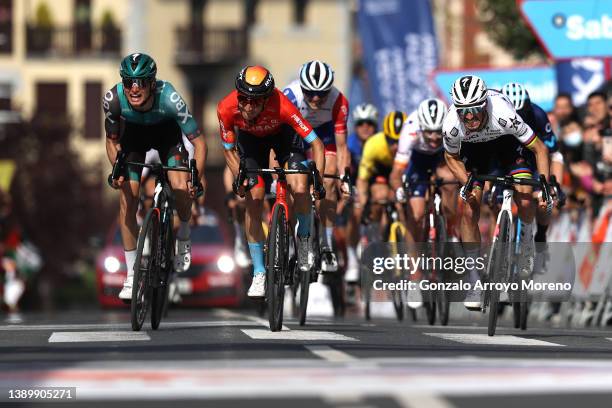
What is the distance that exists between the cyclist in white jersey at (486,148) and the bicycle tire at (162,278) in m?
2.41

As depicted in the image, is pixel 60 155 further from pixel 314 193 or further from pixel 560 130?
pixel 314 193

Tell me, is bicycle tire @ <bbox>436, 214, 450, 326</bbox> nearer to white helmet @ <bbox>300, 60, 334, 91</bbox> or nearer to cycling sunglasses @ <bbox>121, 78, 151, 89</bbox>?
white helmet @ <bbox>300, 60, 334, 91</bbox>

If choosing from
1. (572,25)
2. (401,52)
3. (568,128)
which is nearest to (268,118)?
(568,128)

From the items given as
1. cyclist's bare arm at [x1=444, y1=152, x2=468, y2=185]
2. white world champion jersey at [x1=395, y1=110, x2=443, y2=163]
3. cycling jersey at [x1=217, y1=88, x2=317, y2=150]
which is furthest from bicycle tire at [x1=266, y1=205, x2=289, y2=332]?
white world champion jersey at [x1=395, y1=110, x2=443, y2=163]

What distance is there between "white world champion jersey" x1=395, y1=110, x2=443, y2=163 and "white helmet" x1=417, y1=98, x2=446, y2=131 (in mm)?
246

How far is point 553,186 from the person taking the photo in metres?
15.5

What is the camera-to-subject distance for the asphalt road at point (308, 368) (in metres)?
9.27

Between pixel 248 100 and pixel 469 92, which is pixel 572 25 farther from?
pixel 248 100

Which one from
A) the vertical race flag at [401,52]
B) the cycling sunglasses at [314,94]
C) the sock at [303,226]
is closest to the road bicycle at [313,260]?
the sock at [303,226]

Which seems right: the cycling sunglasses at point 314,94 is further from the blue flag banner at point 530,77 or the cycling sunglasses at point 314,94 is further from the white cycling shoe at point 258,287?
the blue flag banner at point 530,77

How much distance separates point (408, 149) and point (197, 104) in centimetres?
5263

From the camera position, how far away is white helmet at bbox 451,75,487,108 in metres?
15.0

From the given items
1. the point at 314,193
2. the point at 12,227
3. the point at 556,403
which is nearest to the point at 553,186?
the point at 314,193

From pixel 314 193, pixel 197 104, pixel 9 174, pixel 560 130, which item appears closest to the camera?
pixel 314 193
